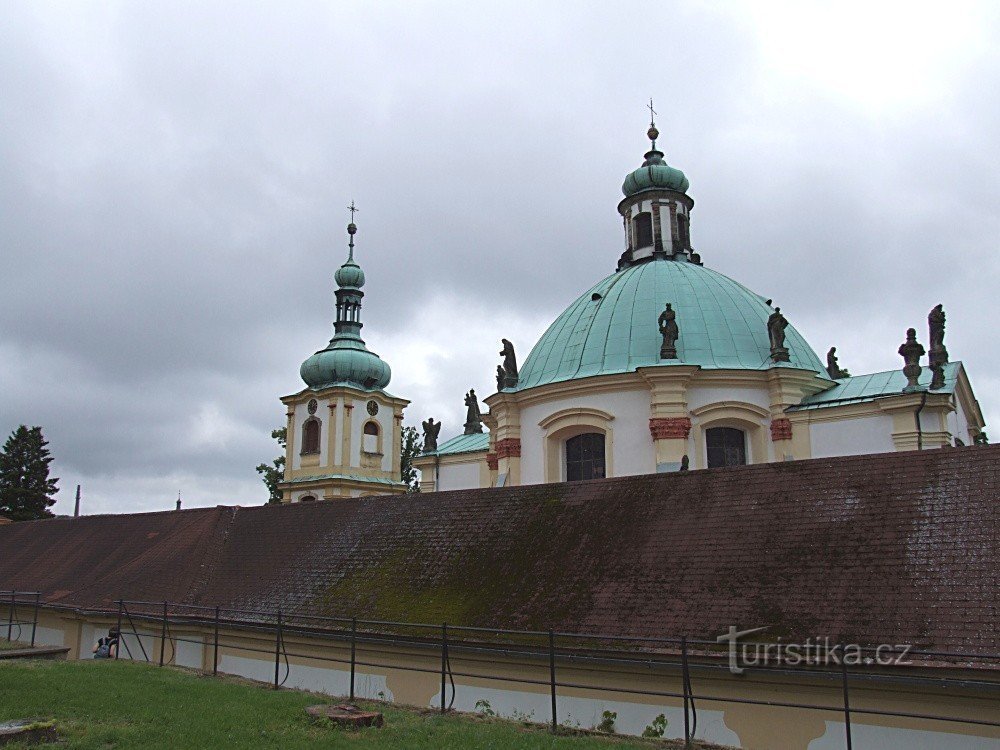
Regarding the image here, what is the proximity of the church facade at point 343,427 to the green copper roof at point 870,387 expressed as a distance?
989 inches

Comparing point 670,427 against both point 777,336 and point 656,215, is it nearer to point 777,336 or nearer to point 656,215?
point 777,336

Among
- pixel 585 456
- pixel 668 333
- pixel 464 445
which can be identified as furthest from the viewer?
pixel 464 445

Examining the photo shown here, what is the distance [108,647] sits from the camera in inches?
732

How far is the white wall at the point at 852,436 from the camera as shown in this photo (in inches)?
860

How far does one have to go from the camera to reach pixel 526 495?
1719 centimetres

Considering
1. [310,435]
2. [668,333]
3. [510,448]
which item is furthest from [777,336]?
[310,435]

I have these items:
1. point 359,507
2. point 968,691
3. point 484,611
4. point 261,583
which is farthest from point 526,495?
point 968,691

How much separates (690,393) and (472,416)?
1320 centimetres

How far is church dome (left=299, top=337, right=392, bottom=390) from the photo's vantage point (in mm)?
43969

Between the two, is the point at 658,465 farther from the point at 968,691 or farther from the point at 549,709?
the point at 968,691

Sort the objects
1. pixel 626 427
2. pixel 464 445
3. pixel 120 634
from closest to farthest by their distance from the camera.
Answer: pixel 120 634
pixel 626 427
pixel 464 445

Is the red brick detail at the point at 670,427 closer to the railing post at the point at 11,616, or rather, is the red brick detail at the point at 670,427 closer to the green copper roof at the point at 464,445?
the green copper roof at the point at 464,445

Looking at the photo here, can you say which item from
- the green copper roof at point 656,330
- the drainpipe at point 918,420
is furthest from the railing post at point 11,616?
the drainpipe at point 918,420

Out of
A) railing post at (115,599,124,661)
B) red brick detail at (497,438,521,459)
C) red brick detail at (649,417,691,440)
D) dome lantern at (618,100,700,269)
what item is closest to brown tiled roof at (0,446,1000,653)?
railing post at (115,599,124,661)
